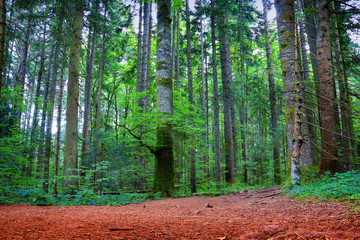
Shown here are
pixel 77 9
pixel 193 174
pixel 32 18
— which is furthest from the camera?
pixel 193 174

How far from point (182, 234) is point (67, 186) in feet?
27.3

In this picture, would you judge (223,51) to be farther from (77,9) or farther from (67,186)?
(67,186)

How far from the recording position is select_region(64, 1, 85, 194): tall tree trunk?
881 centimetres

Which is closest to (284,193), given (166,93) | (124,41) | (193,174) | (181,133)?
(181,133)

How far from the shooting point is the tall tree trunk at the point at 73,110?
8.81 metres

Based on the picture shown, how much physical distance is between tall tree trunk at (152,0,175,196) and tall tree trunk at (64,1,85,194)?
3.66 m

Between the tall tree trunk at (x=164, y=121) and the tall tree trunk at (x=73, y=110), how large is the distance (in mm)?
3656

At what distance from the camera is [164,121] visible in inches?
307

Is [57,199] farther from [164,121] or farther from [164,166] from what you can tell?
[164,121]

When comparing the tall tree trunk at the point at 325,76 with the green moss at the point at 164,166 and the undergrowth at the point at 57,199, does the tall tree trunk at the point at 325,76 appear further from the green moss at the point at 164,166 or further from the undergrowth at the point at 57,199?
the undergrowth at the point at 57,199

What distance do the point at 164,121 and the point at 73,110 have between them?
4458 mm

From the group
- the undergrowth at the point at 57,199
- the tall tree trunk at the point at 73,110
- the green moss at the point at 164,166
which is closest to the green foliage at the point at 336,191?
the green moss at the point at 164,166

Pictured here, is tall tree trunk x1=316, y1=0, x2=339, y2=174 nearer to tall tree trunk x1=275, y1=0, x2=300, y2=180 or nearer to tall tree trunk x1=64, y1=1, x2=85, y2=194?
tall tree trunk x1=275, y1=0, x2=300, y2=180

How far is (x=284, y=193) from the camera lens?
227 inches
